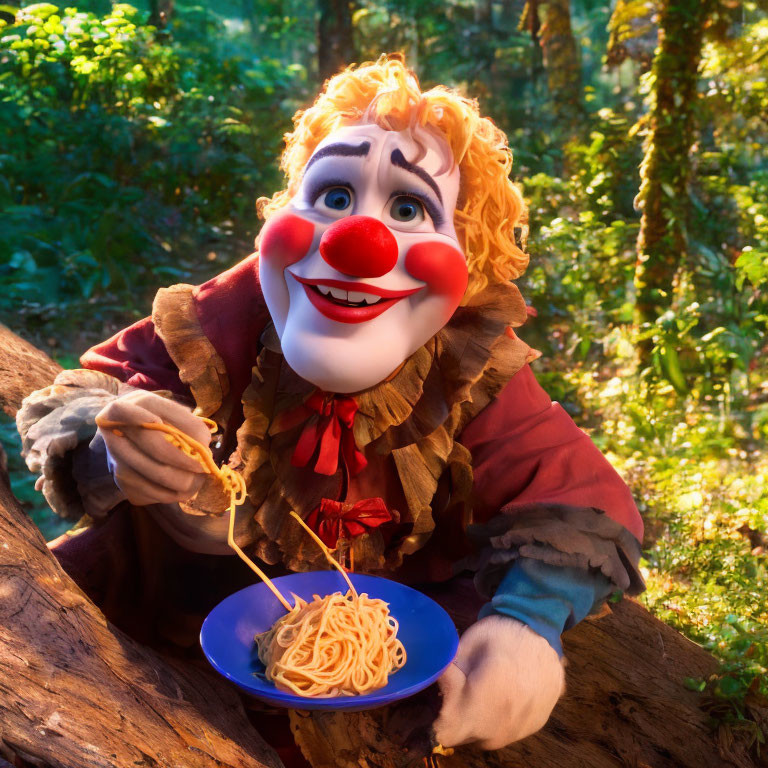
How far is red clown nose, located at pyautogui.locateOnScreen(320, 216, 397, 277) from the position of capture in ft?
4.63

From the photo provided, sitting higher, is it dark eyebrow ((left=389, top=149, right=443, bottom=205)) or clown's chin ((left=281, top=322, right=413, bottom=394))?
dark eyebrow ((left=389, top=149, right=443, bottom=205))

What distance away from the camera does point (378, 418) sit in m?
1.62

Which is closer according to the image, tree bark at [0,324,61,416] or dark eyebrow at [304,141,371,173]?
dark eyebrow at [304,141,371,173]

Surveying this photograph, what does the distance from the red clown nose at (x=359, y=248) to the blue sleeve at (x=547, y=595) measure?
593 mm

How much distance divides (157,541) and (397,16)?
225 inches

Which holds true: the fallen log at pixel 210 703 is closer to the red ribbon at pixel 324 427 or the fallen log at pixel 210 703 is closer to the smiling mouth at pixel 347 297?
the red ribbon at pixel 324 427

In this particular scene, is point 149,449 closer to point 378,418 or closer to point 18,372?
point 378,418

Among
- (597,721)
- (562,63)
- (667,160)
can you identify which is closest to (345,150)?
(597,721)

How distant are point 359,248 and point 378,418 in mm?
357

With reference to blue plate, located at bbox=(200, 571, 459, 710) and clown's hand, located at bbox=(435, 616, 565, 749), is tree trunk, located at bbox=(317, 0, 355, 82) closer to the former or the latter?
blue plate, located at bbox=(200, 571, 459, 710)

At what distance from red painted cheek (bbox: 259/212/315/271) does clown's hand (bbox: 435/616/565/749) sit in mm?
741

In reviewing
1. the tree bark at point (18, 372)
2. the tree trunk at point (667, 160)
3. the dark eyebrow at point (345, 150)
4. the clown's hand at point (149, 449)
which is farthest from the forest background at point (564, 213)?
the clown's hand at point (149, 449)

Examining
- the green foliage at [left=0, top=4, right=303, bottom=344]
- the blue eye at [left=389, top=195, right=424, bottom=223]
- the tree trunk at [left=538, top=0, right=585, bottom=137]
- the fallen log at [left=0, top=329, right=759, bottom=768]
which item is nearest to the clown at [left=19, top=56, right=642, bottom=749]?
Result: the blue eye at [left=389, top=195, right=424, bottom=223]

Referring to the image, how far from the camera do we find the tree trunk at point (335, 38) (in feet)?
17.5
